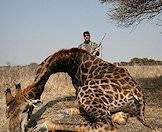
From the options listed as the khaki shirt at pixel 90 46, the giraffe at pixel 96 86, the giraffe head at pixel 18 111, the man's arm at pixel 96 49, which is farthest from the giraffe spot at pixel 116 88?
the khaki shirt at pixel 90 46

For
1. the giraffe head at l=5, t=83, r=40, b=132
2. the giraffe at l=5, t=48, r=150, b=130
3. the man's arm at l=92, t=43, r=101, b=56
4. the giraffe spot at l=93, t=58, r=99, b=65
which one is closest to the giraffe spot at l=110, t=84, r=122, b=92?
the giraffe at l=5, t=48, r=150, b=130

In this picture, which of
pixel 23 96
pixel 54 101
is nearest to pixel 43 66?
pixel 23 96

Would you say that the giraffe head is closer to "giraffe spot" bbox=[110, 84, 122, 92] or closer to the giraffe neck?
the giraffe neck

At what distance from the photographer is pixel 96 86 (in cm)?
938

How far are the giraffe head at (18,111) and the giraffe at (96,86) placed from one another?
207 millimetres

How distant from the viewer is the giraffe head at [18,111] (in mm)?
8511

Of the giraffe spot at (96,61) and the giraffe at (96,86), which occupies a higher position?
the giraffe spot at (96,61)

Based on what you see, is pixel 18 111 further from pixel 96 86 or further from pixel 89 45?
pixel 89 45

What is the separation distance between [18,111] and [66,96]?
13.3 feet

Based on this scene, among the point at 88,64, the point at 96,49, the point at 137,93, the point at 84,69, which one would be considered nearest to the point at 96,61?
the point at 88,64

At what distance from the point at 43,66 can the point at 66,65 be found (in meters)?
0.50

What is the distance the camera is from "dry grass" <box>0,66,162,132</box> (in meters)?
9.82

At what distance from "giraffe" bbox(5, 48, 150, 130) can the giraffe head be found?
0.21 m

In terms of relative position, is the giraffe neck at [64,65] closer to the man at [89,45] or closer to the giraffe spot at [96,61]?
the giraffe spot at [96,61]
